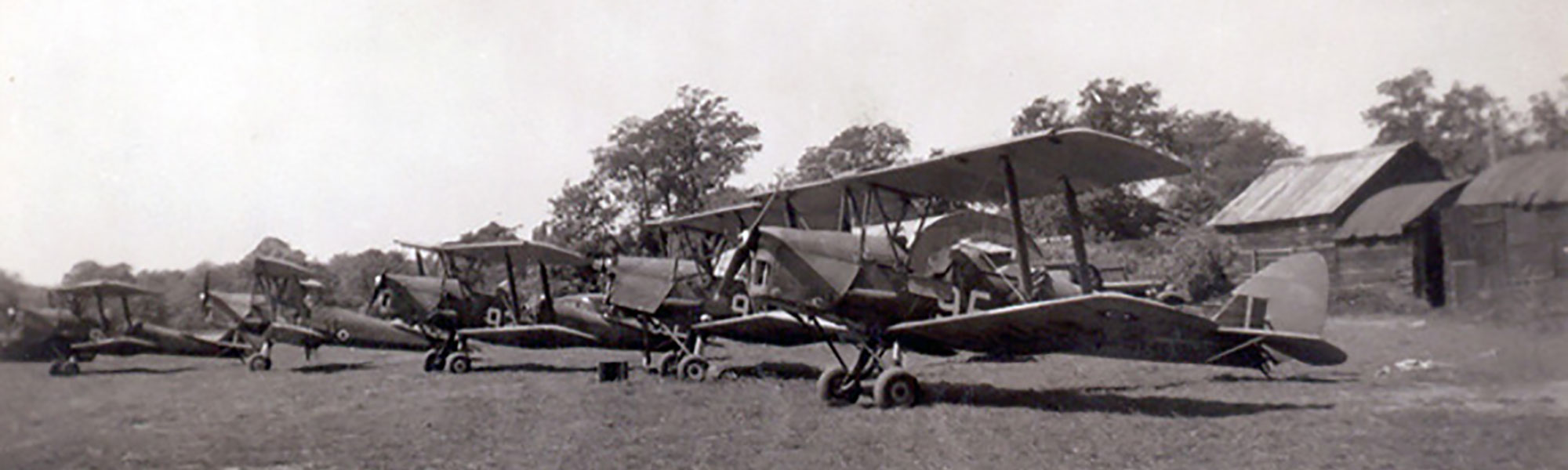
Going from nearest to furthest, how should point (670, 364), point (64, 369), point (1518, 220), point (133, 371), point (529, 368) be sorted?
point (1518, 220)
point (64, 369)
point (670, 364)
point (133, 371)
point (529, 368)

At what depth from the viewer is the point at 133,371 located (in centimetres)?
1320

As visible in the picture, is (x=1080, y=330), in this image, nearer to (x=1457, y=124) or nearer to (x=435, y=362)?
(x=1457, y=124)

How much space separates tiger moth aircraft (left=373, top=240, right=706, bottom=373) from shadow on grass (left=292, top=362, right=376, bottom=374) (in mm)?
1039

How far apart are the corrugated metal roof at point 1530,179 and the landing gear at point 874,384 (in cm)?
398

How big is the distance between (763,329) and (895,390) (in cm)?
448

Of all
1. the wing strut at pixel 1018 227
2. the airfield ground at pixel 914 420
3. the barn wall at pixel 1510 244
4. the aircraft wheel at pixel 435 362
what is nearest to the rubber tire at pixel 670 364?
the airfield ground at pixel 914 420

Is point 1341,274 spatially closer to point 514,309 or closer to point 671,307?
point 671,307

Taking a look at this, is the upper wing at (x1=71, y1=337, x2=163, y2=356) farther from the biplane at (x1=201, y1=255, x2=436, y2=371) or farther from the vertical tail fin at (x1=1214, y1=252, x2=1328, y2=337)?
the vertical tail fin at (x1=1214, y1=252, x2=1328, y2=337)

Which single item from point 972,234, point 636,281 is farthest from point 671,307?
point 972,234

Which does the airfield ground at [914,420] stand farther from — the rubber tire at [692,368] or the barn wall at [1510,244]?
the rubber tire at [692,368]

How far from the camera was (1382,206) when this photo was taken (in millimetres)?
11750

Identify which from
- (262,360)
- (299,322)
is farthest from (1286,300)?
(299,322)

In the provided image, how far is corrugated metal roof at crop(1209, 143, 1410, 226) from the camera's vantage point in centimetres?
1175

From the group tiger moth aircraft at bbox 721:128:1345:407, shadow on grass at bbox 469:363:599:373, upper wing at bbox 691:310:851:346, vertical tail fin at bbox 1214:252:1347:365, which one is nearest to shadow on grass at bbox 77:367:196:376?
shadow on grass at bbox 469:363:599:373
